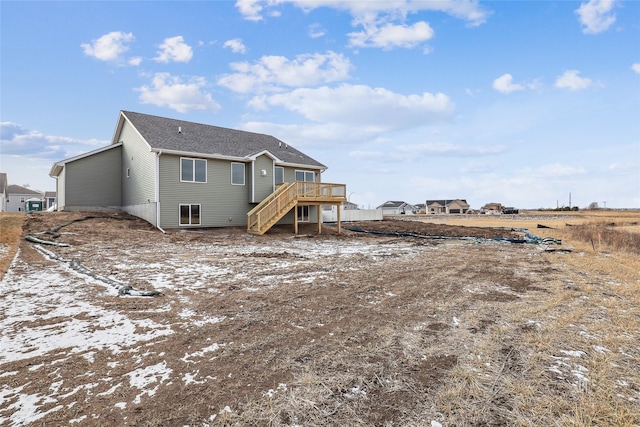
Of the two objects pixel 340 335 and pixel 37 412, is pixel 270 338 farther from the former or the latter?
Answer: pixel 37 412

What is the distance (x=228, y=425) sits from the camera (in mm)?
2072

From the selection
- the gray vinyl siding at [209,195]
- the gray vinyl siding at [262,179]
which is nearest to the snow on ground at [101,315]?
the gray vinyl siding at [209,195]

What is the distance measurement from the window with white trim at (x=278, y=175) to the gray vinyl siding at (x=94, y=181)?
1002 cm

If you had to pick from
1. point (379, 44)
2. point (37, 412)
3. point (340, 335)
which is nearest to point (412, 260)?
point (340, 335)

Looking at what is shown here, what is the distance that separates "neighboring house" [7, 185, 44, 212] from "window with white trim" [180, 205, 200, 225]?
37.1 m

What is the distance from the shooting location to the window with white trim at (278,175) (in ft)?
66.1

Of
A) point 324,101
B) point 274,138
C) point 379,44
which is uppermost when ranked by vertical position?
point 379,44

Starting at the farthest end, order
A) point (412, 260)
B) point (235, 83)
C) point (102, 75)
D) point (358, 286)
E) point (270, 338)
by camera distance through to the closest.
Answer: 1. point (235, 83)
2. point (102, 75)
3. point (412, 260)
4. point (358, 286)
5. point (270, 338)

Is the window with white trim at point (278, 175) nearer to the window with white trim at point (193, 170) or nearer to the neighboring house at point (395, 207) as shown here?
the window with white trim at point (193, 170)

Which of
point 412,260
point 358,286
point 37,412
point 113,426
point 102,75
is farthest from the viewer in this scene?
point 102,75

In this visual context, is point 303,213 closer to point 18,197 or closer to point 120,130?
point 120,130

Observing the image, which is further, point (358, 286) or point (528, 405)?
point (358, 286)

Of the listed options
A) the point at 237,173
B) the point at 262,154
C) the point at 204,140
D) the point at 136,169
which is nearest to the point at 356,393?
the point at 237,173

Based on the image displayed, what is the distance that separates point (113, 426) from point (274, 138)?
23762mm
